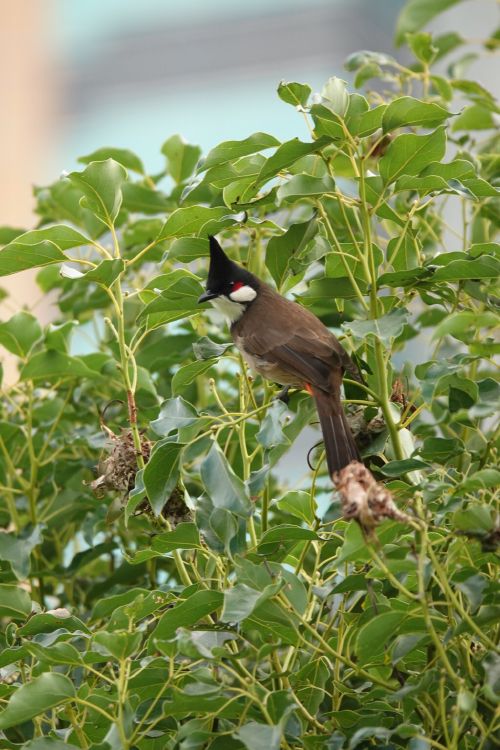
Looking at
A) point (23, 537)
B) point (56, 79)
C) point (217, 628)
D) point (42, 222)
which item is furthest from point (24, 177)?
point (217, 628)

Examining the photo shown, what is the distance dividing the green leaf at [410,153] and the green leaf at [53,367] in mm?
531

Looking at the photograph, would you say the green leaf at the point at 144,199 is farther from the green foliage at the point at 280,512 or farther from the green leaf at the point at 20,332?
the green leaf at the point at 20,332

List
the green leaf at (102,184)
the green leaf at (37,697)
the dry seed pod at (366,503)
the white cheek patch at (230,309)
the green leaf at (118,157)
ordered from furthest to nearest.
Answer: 1. the green leaf at (118,157)
2. the white cheek patch at (230,309)
3. the green leaf at (102,184)
4. the green leaf at (37,697)
5. the dry seed pod at (366,503)

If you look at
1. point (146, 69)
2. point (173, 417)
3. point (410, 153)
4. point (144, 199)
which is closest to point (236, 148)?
point (410, 153)

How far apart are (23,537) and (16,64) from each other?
4691 mm

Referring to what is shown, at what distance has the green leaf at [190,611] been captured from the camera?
1092 millimetres

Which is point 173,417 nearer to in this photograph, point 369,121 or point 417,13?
point 369,121

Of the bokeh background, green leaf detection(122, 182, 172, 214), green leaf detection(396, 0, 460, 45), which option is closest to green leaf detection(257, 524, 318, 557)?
green leaf detection(122, 182, 172, 214)

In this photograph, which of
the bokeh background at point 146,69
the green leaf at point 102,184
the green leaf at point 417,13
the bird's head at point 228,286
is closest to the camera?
the green leaf at point 102,184

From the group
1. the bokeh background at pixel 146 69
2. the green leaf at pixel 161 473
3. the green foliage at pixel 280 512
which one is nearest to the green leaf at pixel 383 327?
the green foliage at pixel 280 512

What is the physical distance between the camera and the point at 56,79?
5727mm

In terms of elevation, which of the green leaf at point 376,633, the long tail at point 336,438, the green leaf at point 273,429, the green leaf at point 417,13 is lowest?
the green leaf at point 376,633

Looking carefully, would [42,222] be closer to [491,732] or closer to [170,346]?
[170,346]

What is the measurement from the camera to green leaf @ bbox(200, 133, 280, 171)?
1249 millimetres
